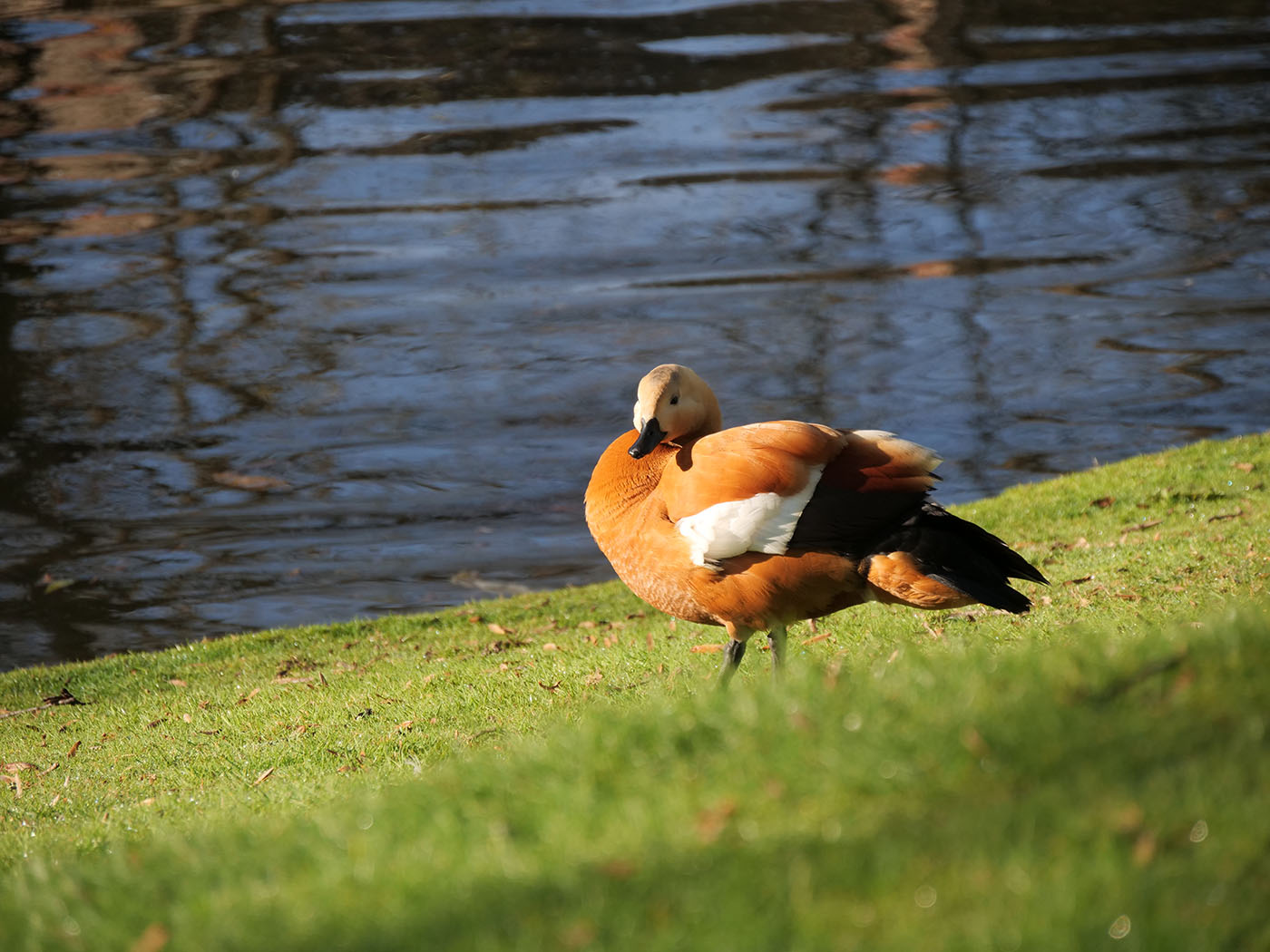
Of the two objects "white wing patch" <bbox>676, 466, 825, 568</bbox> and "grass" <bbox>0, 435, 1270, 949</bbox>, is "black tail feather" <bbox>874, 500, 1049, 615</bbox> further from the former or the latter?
"grass" <bbox>0, 435, 1270, 949</bbox>

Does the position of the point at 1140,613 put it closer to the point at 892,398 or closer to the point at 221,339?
the point at 892,398

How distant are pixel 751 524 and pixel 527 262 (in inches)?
699

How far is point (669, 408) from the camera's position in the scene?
6.13 metres

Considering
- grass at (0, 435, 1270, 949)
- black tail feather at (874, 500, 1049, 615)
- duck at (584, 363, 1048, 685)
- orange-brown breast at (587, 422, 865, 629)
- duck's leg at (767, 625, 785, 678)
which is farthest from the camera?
duck's leg at (767, 625, 785, 678)

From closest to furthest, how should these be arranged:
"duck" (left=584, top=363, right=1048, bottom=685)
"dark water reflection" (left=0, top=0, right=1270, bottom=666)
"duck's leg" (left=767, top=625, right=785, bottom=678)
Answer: "duck" (left=584, top=363, right=1048, bottom=685) → "duck's leg" (left=767, top=625, right=785, bottom=678) → "dark water reflection" (left=0, top=0, right=1270, bottom=666)

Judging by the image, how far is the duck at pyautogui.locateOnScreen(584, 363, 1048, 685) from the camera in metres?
5.56

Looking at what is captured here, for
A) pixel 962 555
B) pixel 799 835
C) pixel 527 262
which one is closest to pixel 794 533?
pixel 962 555

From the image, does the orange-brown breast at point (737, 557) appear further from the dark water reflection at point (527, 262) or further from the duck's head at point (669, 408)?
the dark water reflection at point (527, 262)

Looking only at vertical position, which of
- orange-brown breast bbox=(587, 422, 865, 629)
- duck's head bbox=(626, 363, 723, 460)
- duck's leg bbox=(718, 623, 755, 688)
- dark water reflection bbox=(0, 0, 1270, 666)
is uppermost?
duck's head bbox=(626, 363, 723, 460)

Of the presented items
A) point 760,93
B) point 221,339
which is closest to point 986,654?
point 221,339

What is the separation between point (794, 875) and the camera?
3.04 metres

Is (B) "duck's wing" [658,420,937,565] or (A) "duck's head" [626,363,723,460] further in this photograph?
(A) "duck's head" [626,363,723,460]

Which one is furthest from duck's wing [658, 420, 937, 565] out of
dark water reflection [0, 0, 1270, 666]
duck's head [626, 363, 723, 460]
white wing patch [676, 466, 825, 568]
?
dark water reflection [0, 0, 1270, 666]

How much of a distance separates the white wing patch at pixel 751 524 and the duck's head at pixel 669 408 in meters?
0.53
